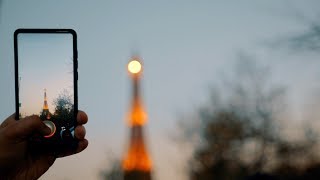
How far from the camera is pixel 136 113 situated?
90.4 ft

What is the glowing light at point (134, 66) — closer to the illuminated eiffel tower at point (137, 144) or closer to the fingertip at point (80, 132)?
the fingertip at point (80, 132)

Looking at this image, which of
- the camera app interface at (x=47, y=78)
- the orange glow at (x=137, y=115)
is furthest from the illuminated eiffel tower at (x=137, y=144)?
the camera app interface at (x=47, y=78)

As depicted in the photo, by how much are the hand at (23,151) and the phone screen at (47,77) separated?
0.72ft

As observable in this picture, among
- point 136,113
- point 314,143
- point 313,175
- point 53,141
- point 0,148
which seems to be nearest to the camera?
point 0,148

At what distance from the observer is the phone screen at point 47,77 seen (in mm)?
4086

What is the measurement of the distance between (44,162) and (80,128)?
24 cm

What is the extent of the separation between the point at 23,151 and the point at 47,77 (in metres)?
0.71

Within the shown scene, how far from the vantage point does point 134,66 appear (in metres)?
9.52

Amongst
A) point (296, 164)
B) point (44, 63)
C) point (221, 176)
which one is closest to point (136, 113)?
point (44, 63)

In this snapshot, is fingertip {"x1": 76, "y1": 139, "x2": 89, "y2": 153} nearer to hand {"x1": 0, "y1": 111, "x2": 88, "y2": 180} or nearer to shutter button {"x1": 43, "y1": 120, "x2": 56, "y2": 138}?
hand {"x1": 0, "y1": 111, "x2": 88, "y2": 180}

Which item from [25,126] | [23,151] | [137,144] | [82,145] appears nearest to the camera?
[25,126]

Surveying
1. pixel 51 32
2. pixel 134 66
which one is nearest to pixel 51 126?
pixel 51 32

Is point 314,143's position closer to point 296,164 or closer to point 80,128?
point 296,164

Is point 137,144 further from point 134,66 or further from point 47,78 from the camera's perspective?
point 47,78
